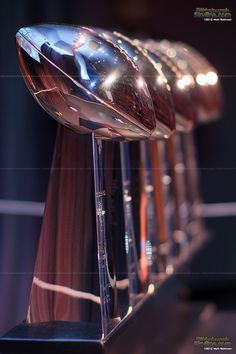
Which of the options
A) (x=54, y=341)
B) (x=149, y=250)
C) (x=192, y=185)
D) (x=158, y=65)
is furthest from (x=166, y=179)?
(x=54, y=341)

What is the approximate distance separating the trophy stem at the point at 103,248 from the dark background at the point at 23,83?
226mm

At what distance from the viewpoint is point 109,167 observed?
1.35m

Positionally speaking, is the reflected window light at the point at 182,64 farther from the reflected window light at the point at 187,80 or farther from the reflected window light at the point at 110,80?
the reflected window light at the point at 110,80

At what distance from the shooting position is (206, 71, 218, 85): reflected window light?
1.51 meters

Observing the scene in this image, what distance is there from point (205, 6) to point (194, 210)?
0.46 metres

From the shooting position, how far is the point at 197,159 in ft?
5.23

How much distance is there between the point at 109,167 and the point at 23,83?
234mm

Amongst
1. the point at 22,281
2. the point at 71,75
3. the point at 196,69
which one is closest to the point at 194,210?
the point at 196,69

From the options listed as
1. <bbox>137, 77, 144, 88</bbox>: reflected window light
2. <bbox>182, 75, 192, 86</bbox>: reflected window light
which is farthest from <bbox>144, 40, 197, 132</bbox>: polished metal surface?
<bbox>137, 77, 144, 88</bbox>: reflected window light

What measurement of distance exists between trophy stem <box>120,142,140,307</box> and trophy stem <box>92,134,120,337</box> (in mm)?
199

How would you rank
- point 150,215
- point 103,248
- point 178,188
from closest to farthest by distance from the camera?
point 103,248 < point 150,215 < point 178,188

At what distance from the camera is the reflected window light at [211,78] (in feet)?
4.95

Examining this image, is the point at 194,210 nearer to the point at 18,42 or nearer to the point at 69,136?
the point at 69,136

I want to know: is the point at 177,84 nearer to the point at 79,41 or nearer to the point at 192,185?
the point at 192,185
